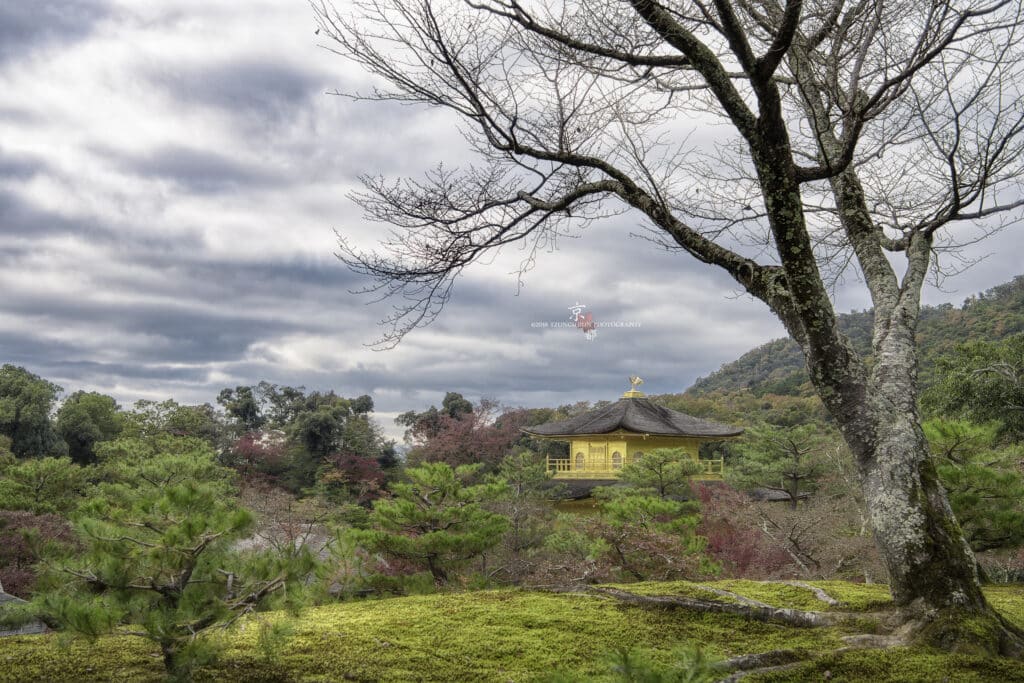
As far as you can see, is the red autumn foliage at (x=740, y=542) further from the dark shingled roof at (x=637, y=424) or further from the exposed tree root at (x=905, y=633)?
the dark shingled roof at (x=637, y=424)

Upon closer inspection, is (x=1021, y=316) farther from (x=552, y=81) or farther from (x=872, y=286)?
(x=552, y=81)

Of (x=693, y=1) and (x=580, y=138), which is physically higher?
(x=693, y=1)

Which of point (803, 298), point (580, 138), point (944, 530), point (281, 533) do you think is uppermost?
point (580, 138)

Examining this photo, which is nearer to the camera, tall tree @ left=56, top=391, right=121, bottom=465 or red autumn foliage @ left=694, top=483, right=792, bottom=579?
red autumn foliage @ left=694, top=483, right=792, bottom=579

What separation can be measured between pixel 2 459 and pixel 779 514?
1428cm

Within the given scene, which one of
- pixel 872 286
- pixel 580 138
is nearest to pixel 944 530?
pixel 872 286

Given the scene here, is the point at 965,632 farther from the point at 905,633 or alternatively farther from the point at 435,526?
the point at 435,526

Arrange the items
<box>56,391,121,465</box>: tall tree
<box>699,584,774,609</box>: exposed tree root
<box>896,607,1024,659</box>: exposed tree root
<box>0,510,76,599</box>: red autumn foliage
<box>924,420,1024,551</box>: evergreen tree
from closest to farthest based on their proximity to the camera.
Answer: <box>896,607,1024,659</box>: exposed tree root
<box>699,584,774,609</box>: exposed tree root
<box>924,420,1024,551</box>: evergreen tree
<box>0,510,76,599</box>: red autumn foliage
<box>56,391,121,465</box>: tall tree

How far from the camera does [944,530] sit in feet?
10.0

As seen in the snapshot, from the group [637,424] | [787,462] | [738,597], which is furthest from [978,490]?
[637,424]

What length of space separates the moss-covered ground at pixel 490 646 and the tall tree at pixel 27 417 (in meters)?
18.1

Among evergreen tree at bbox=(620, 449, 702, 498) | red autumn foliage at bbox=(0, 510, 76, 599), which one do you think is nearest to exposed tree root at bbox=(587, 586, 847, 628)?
red autumn foliage at bbox=(0, 510, 76, 599)

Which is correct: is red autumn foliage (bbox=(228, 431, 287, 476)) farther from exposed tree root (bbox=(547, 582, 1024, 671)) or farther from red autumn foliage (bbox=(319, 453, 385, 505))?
exposed tree root (bbox=(547, 582, 1024, 671))

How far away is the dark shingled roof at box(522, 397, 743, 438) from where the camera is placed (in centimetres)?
1478
